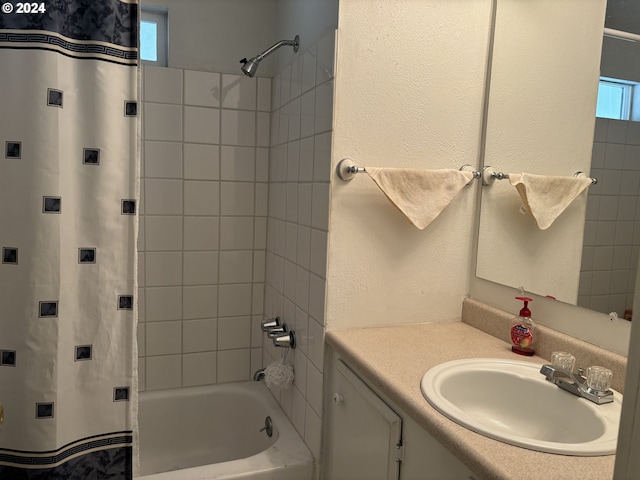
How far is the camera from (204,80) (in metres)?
1.97

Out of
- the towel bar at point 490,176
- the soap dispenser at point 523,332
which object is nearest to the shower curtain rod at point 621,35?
the towel bar at point 490,176

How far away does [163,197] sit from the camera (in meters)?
1.98

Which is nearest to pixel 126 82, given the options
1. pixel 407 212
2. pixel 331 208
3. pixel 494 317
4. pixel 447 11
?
pixel 331 208

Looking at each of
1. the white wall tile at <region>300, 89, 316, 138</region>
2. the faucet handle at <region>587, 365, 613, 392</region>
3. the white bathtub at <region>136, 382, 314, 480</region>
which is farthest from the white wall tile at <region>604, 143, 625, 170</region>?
the white bathtub at <region>136, 382, 314, 480</region>

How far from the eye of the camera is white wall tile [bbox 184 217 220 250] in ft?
6.65

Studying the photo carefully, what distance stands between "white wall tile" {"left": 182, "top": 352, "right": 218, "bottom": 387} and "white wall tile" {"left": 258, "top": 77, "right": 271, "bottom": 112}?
114 centimetres

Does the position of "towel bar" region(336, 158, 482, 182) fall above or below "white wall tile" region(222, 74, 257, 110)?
below

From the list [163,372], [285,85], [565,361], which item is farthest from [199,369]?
[565,361]

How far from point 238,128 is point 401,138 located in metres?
0.87

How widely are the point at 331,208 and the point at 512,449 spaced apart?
803 millimetres

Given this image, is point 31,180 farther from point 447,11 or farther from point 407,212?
point 447,11

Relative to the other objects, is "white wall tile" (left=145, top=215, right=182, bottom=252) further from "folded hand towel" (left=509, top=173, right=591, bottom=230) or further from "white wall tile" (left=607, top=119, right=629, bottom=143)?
"white wall tile" (left=607, top=119, right=629, bottom=143)

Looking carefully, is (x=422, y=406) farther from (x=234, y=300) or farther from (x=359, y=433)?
(x=234, y=300)

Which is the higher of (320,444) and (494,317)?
(494,317)
